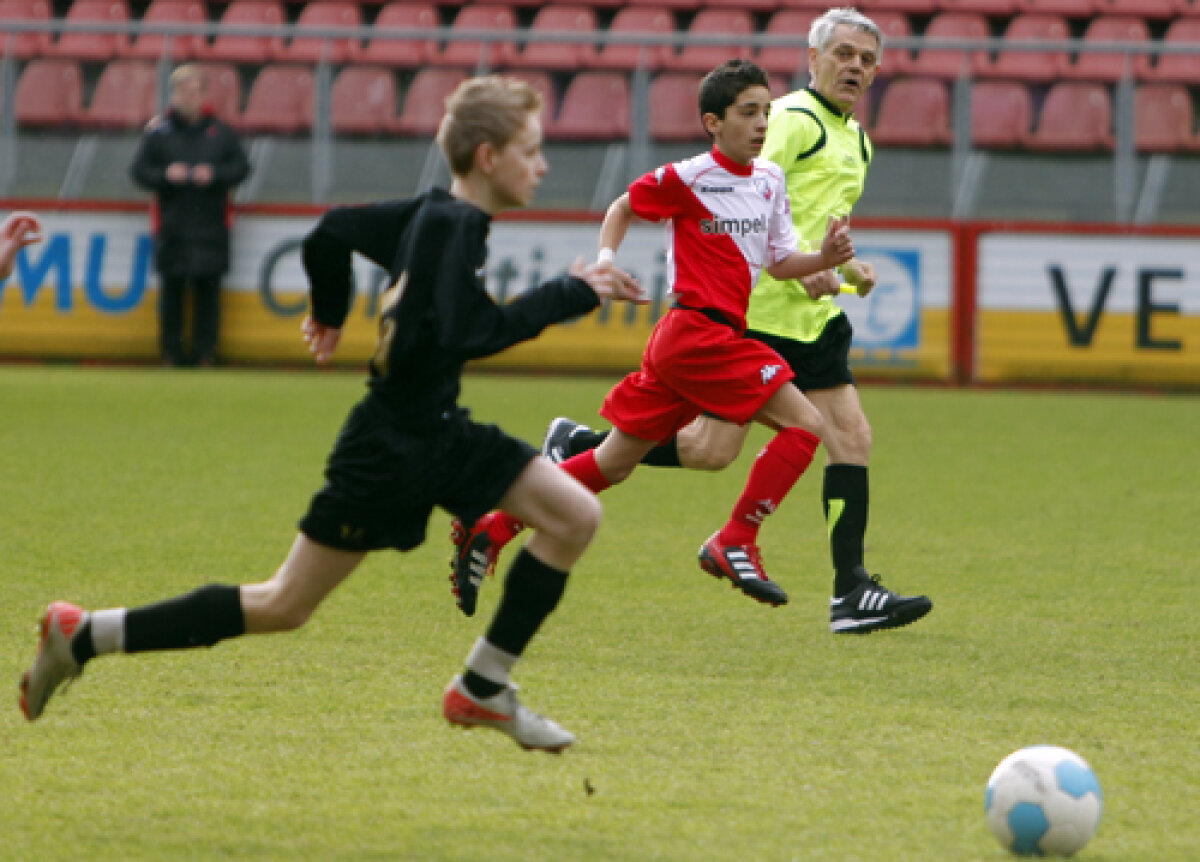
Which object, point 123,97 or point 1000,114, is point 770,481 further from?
point 123,97

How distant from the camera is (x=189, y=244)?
1349cm

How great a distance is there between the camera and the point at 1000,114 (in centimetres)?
1382

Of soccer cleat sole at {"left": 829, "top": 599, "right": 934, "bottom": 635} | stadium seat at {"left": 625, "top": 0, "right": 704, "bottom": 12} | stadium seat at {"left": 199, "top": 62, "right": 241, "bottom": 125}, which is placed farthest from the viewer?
stadium seat at {"left": 625, "top": 0, "right": 704, "bottom": 12}

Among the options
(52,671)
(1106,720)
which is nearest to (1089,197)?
(1106,720)

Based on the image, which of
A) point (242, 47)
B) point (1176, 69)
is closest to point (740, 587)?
point (1176, 69)

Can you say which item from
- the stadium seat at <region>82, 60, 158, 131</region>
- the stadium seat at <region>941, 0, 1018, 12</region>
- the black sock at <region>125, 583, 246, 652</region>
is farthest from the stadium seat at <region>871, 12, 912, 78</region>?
the black sock at <region>125, 583, 246, 652</region>

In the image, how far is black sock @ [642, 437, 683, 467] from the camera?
6.20 metres

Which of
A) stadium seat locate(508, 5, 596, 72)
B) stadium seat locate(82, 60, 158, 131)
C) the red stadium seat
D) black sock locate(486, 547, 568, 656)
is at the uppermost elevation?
the red stadium seat

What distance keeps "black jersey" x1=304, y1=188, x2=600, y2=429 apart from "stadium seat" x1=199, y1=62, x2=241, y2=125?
11.2 m

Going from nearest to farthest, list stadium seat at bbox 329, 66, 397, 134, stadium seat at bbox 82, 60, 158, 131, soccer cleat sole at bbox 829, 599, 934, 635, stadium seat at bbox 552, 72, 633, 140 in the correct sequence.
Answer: soccer cleat sole at bbox 829, 599, 934, 635 → stadium seat at bbox 552, 72, 633, 140 → stadium seat at bbox 329, 66, 397, 134 → stadium seat at bbox 82, 60, 158, 131

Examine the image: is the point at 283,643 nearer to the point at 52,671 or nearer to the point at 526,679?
the point at 526,679

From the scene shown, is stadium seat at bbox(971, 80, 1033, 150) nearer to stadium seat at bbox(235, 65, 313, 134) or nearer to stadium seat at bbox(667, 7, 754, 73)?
stadium seat at bbox(667, 7, 754, 73)

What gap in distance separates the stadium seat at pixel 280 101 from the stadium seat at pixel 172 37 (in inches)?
27.0

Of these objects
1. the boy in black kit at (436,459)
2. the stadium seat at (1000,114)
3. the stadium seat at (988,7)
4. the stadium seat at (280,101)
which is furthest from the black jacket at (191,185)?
the boy in black kit at (436,459)
